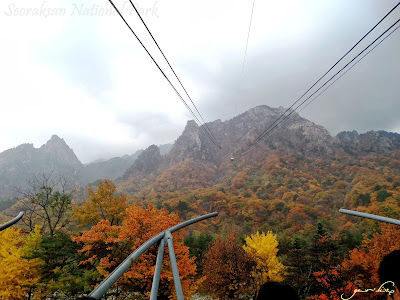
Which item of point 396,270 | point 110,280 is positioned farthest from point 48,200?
point 396,270

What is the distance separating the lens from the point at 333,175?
98.0m

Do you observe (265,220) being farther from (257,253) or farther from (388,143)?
(388,143)

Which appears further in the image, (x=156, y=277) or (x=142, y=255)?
(x=142, y=255)

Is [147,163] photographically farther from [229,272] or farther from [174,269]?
[174,269]

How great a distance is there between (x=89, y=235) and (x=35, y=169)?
237m

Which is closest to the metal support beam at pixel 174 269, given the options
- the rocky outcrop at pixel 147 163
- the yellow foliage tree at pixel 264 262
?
the yellow foliage tree at pixel 264 262

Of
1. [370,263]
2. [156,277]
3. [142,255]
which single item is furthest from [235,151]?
[156,277]

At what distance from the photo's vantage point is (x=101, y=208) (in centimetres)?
2414

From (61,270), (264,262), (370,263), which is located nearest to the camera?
(61,270)

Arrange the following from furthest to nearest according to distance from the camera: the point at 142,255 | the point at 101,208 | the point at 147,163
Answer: the point at 147,163 < the point at 101,208 < the point at 142,255

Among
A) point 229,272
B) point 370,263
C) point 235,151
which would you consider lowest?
point 370,263

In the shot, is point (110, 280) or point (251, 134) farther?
point (251, 134)

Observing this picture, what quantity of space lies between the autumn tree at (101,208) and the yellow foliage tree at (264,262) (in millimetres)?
17436

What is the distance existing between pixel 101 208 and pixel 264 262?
21752 millimetres
